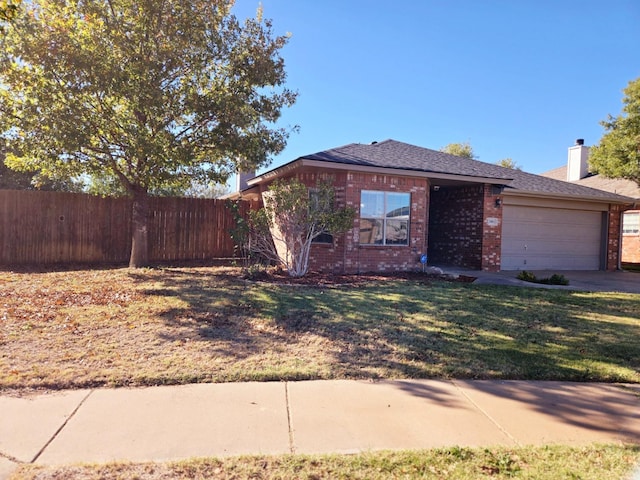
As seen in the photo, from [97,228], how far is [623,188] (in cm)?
2220

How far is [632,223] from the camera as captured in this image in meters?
20.0

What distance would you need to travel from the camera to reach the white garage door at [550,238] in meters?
13.6

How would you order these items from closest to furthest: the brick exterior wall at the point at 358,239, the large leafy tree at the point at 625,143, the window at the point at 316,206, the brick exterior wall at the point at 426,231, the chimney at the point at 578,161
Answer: the window at the point at 316,206
the brick exterior wall at the point at 358,239
the brick exterior wall at the point at 426,231
the large leafy tree at the point at 625,143
the chimney at the point at 578,161

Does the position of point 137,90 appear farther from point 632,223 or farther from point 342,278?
point 632,223

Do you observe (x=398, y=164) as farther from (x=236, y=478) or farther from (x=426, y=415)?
(x=236, y=478)

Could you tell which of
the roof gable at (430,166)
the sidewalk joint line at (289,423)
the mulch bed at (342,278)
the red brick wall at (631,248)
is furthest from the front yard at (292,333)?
the red brick wall at (631,248)

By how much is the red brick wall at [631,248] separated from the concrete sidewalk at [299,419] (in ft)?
63.5

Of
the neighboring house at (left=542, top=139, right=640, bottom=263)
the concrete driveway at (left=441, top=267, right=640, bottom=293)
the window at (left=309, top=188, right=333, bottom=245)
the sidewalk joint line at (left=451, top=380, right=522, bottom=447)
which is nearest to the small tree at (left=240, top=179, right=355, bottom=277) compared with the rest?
the window at (left=309, top=188, right=333, bottom=245)

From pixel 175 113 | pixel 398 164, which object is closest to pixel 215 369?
pixel 175 113

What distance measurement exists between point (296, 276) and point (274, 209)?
5.59 ft

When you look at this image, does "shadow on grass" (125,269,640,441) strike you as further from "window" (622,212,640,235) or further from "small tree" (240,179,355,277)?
"window" (622,212,640,235)

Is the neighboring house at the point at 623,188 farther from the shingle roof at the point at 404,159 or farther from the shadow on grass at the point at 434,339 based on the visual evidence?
the shadow on grass at the point at 434,339

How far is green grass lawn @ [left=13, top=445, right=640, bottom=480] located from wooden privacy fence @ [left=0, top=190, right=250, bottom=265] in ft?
34.4

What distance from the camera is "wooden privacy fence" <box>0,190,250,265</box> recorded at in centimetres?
1116
